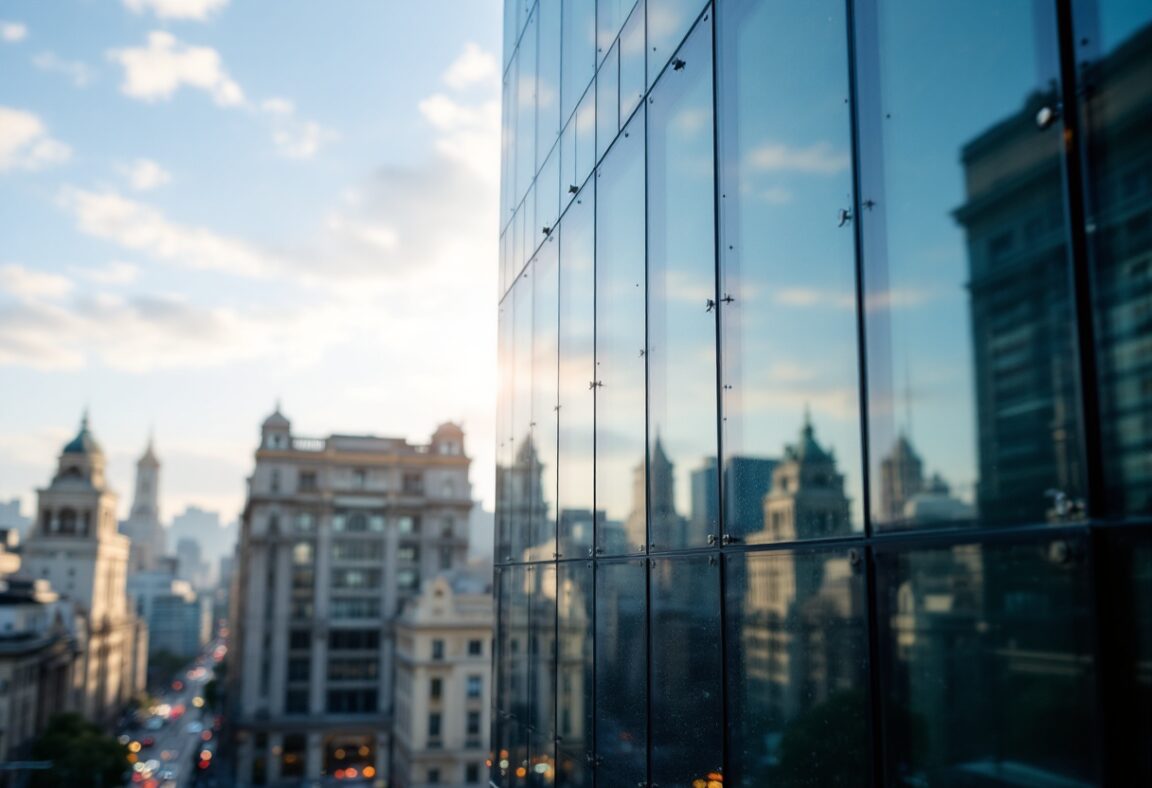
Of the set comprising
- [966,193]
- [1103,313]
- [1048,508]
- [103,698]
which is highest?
[966,193]

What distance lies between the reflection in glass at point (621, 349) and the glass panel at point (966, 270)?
4.35 m

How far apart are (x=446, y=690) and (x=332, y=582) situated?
22.5 meters

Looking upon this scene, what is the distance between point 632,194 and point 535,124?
5.99 m

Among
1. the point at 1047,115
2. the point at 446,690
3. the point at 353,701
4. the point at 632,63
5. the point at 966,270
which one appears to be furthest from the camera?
the point at 353,701

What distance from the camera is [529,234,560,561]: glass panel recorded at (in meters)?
13.4

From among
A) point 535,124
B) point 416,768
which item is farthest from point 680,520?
point 416,768

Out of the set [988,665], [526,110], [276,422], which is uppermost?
[276,422]

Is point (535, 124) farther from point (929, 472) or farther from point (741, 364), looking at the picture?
point (929, 472)

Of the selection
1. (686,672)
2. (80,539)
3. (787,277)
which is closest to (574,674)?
(686,672)

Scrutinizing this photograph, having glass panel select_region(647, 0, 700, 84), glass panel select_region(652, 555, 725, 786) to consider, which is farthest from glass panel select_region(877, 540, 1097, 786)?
glass panel select_region(647, 0, 700, 84)

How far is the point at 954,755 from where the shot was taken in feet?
16.2

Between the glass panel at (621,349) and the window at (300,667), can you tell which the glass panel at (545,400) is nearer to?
the glass panel at (621,349)

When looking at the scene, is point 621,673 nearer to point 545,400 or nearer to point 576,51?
point 545,400

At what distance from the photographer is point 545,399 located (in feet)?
45.6
